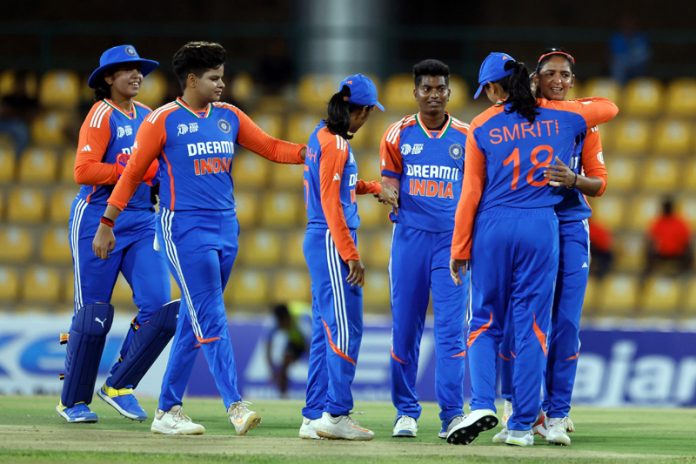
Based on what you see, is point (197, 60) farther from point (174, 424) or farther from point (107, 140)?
point (174, 424)

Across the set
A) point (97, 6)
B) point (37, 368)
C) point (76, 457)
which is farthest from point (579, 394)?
point (97, 6)

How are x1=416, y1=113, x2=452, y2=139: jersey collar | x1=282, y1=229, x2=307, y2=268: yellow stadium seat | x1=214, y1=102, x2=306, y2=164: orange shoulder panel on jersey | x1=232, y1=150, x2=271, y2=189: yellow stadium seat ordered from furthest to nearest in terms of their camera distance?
1. x1=232, y1=150, x2=271, y2=189: yellow stadium seat
2. x1=282, y1=229, x2=307, y2=268: yellow stadium seat
3. x1=214, y1=102, x2=306, y2=164: orange shoulder panel on jersey
4. x1=416, y1=113, x2=452, y2=139: jersey collar

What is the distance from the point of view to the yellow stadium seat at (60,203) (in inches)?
618

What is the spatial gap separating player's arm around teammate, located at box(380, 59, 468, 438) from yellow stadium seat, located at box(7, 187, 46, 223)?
8.87 metres

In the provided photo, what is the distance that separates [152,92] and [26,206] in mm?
2101

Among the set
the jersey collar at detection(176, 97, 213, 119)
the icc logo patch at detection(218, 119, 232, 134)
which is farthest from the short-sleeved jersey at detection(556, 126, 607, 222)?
the jersey collar at detection(176, 97, 213, 119)

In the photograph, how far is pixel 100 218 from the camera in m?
8.01

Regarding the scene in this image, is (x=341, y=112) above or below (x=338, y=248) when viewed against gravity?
above

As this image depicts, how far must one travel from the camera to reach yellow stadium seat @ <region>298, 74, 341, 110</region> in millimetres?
16578

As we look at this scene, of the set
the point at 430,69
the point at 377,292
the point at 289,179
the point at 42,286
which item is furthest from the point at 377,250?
the point at 430,69

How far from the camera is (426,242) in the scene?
7512 mm

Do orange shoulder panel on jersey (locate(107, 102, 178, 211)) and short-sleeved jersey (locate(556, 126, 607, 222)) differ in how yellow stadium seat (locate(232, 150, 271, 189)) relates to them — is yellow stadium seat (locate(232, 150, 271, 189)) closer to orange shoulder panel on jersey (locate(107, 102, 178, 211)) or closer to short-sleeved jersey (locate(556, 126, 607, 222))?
orange shoulder panel on jersey (locate(107, 102, 178, 211))

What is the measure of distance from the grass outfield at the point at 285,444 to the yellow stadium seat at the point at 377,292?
554 cm

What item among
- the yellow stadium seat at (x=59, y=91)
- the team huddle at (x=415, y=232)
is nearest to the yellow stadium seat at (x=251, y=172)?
the yellow stadium seat at (x=59, y=91)
